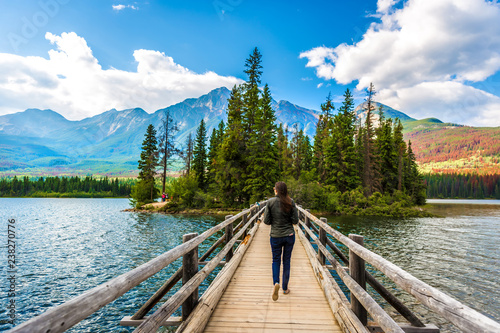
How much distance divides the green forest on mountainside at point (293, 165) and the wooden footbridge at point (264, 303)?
28602 millimetres

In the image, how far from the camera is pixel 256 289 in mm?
5156

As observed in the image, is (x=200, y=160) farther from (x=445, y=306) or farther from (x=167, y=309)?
(x=445, y=306)

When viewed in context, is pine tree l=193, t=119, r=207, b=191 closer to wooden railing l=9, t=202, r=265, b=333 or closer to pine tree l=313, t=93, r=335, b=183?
pine tree l=313, t=93, r=335, b=183

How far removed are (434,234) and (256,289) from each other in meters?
23.8

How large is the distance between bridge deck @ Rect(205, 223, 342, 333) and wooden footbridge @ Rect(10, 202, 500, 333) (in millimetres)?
14

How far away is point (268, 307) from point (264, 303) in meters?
0.18

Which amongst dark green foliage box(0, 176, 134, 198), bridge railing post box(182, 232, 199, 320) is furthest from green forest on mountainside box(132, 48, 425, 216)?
dark green foliage box(0, 176, 134, 198)

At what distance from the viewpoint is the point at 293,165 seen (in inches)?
2024

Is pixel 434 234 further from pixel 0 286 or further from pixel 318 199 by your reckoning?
pixel 0 286

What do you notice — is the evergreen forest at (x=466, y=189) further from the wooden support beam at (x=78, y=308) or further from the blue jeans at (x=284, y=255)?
the wooden support beam at (x=78, y=308)

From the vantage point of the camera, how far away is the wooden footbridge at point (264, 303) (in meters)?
1.56

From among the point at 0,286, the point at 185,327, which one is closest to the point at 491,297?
the point at 185,327

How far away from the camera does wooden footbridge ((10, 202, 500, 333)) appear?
61.2 inches

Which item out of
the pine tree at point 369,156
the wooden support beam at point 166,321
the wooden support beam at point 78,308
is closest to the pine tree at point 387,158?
the pine tree at point 369,156
